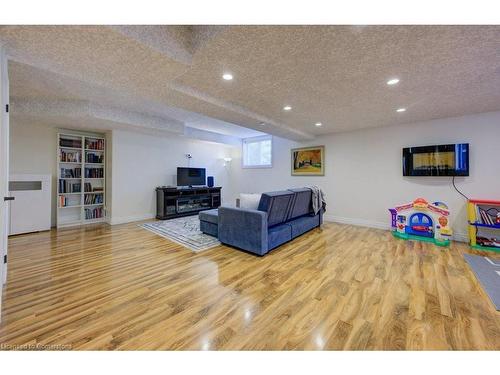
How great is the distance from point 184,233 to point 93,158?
124 inches

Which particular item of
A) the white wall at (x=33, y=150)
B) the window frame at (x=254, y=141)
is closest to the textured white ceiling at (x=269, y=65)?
the white wall at (x=33, y=150)

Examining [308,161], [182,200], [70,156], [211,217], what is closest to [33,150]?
[70,156]

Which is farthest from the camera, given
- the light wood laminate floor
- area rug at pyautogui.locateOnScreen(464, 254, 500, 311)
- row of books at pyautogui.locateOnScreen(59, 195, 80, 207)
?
row of books at pyautogui.locateOnScreen(59, 195, 80, 207)

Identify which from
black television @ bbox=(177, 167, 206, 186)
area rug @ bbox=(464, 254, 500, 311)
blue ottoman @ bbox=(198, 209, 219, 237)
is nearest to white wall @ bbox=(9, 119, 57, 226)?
black television @ bbox=(177, 167, 206, 186)

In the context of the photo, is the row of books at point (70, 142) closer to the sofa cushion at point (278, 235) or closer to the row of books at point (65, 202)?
the row of books at point (65, 202)

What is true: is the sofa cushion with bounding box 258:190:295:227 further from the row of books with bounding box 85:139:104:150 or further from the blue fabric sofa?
the row of books with bounding box 85:139:104:150

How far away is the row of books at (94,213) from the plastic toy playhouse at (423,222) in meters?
6.75

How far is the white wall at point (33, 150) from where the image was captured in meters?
4.01

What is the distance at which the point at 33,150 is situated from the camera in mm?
4188

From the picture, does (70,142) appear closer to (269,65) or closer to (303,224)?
(269,65)

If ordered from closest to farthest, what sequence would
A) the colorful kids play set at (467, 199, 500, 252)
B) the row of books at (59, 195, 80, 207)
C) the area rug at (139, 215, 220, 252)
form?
1. the colorful kids play set at (467, 199, 500, 252)
2. the area rug at (139, 215, 220, 252)
3. the row of books at (59, 195, 80, 207)

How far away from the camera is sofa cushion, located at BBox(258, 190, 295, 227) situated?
3.01 meters

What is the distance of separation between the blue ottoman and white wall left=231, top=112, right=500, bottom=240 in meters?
3.10
